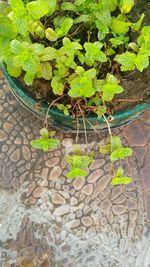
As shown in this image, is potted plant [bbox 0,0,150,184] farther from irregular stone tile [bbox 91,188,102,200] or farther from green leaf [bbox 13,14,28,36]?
irregular stone tile [bbox 91,188,102,200]

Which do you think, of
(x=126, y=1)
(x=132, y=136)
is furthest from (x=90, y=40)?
(x=132, y=136)

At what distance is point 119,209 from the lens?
1707 mm

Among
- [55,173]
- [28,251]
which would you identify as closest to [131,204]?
[55,173]

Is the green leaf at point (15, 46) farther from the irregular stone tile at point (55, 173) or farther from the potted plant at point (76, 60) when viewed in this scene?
the irregular stone tile at point (55, 173)

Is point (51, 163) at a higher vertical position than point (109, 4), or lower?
lower

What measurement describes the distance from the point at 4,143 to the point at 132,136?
46cm

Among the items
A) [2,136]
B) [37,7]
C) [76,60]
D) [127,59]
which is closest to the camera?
[37,7]

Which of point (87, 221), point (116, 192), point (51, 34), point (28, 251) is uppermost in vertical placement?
point (51, 34)

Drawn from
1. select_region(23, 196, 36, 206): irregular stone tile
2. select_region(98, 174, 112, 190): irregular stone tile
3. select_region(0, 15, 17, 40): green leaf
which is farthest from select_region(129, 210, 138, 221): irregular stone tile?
select_region(0, 15, 17, 40): green leaf

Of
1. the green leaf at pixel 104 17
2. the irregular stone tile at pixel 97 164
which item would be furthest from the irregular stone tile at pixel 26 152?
the green leaf at pixel 104 17

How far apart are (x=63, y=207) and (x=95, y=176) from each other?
16 cm

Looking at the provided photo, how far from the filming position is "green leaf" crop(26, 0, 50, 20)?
117 cm

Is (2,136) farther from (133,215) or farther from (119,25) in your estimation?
(119,25)

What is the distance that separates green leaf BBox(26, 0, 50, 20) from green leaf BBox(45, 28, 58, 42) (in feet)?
0.35
